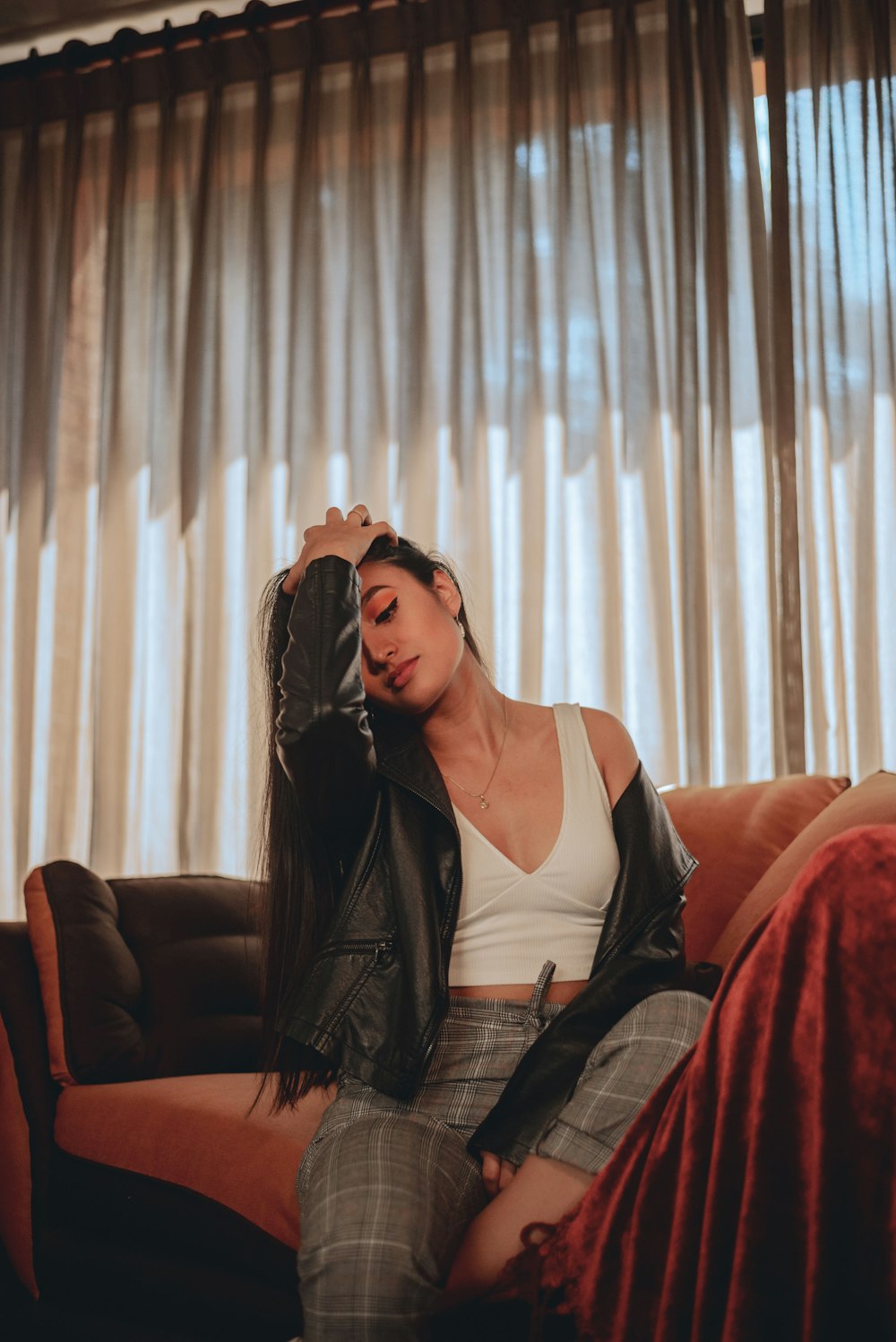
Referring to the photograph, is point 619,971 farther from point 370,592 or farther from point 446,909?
point 370,592

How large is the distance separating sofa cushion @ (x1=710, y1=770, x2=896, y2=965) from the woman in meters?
0.23

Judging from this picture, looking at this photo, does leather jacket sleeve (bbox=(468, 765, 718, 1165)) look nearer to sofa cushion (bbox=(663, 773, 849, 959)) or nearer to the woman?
the woman

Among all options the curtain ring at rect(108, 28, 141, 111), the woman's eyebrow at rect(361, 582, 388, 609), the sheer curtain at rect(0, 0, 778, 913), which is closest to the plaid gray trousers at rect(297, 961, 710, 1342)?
the woman's eyebrow at rect(361, 582, 388, 609)

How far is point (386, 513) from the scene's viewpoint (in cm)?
283

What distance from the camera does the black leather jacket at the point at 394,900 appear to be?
128 cm

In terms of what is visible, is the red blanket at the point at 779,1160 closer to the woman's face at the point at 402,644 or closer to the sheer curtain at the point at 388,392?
the woman's face at the point at 402,644

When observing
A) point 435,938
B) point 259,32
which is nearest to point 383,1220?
point 435,938

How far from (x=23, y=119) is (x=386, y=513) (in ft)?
5.32

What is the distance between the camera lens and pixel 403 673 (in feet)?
4.99

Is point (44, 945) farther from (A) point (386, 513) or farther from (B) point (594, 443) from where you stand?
Answer: (B) point (594, 443)

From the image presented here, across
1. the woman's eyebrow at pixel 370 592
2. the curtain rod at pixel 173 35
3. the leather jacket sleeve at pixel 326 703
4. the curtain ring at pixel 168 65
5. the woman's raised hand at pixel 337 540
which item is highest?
the curtain rod at pixel 173 35

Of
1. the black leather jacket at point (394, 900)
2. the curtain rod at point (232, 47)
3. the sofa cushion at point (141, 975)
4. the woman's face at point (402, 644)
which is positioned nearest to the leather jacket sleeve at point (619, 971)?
the black leather jacket at point (394, 900)

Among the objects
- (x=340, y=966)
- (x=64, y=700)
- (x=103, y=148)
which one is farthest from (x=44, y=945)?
(x=103, y=148)

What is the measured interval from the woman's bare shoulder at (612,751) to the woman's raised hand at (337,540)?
0.38 metres
